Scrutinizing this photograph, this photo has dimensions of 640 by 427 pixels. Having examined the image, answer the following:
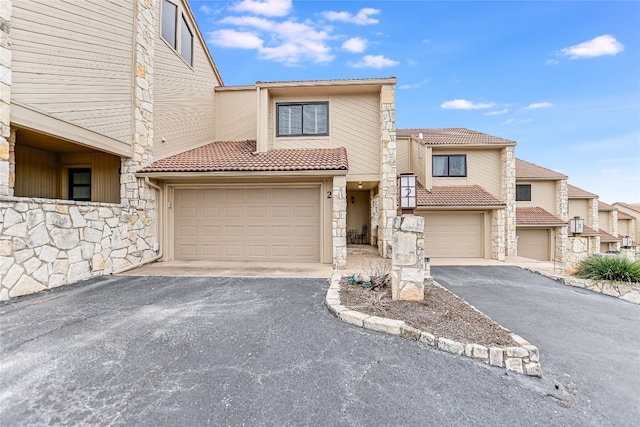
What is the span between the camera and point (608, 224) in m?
21.1

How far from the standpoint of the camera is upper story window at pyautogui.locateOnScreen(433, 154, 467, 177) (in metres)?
13.2

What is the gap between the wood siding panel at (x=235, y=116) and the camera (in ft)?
38.6

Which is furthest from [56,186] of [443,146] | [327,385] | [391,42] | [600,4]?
[600,4]

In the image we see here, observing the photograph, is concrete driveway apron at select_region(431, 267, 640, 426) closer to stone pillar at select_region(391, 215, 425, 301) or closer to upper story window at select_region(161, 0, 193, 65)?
stone pillar at select_region(391, 215, 425, 301)

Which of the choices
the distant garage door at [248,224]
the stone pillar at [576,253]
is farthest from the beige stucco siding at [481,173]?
the distant garage door at [248,224]

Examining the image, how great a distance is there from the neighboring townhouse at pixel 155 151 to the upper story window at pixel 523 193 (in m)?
11.5

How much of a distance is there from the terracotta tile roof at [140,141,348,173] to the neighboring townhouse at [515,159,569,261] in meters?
12.4

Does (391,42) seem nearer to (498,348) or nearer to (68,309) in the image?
(498,348)

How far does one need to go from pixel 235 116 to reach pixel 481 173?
40.7ft

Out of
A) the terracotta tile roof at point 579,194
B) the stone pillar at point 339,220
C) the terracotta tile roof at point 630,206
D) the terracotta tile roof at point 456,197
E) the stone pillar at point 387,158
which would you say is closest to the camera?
the stone pillar at point 339,220

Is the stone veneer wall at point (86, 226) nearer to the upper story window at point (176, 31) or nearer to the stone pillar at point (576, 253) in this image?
the upper story window at point (176, 31)

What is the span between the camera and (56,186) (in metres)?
8.83

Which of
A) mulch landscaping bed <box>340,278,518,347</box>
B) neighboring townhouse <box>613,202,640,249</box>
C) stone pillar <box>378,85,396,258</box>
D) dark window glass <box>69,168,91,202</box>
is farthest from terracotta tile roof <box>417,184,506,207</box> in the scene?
neighboring townhouse <box>613,202,640,249</box>

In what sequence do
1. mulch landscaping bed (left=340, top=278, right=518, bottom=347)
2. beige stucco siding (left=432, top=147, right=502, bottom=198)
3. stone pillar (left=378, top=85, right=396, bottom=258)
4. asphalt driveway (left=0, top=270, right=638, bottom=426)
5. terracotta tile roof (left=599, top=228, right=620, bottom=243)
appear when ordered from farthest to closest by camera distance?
1. terracotta tile roof (left=599, top=228, right=620, bottom=243)
2. beige stucco siding (left=432, top=147, right=502, bottom=198)
3. stone pillar (left=378, top=85, right=396, bottom=258)
4. mulch landscaping bed (left=340, top=278, right=518, bottom=347)
5. asphalt driveway (left=0, top=270, right=638, bottom=426)
